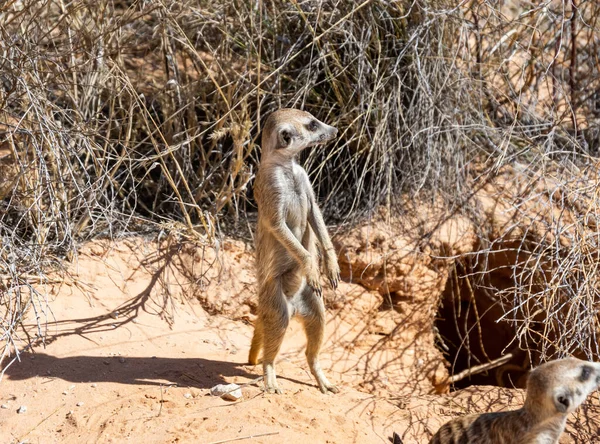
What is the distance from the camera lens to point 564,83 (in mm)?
5648

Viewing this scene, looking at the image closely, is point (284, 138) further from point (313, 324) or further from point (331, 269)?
point (313, 324)

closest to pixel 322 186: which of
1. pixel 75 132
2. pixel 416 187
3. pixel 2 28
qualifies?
pixel 416 187

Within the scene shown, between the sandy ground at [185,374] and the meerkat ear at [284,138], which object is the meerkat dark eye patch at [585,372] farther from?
the meerkat ear at [284,138]

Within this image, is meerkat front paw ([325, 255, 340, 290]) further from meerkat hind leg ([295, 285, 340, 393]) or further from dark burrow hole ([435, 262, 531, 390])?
dark burrow hole ([435, 262, 531, 390])

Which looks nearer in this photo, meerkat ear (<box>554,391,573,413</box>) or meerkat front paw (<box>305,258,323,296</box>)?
meerkat ear (<box>554,391,573,413</box>)

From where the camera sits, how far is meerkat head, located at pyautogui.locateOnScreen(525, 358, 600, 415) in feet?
9.36

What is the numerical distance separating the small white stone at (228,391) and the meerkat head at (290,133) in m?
1.19

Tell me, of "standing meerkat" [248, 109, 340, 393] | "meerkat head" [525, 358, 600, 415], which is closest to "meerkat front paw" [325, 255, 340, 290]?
"standing meerkat" [248, 109, 340, 393]

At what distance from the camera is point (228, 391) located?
363 cm

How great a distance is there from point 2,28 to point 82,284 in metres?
1.52

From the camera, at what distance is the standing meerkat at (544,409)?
287cm

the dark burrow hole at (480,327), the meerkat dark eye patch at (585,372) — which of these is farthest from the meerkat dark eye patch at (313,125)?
the dark burrow hole at (480,327)

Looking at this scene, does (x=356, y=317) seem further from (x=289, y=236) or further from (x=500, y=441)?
(x=500, y=441)

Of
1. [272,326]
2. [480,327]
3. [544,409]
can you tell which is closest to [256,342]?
[272,326]
